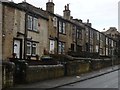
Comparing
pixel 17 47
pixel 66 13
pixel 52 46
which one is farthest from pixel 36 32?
pixel 66 13

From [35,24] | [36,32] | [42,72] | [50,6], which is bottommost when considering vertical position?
[42,72]

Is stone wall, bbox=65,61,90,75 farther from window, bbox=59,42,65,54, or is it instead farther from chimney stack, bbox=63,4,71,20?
chimney stack, bbox=63,4,71,20

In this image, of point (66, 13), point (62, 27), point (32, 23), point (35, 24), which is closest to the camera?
point (32, 23)

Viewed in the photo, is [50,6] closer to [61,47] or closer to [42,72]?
[61,47]

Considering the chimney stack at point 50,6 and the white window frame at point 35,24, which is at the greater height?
the chimney stack at point 50,6

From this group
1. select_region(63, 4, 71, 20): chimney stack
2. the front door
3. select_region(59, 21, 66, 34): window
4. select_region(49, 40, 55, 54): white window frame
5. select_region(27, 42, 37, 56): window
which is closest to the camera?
the front door

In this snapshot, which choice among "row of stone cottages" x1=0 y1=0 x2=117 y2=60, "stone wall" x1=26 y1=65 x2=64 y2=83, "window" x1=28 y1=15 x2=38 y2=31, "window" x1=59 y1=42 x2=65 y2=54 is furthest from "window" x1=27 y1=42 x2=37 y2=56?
"window" x1=59 y1=42 x2=65 y2=54

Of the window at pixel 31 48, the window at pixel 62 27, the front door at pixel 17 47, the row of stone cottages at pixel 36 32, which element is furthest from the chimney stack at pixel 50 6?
the front door at pixel 17 47

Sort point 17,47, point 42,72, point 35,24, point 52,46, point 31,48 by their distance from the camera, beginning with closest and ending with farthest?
point 42,72 → point 17,47 → point 31,48 → point 35,24 → point 52,46

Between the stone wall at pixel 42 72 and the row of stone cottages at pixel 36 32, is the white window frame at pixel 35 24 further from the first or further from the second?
the stone wall at pixel 42 72

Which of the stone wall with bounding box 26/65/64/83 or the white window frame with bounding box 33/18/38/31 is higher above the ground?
the white window frame with bounding box 33/18/38/31

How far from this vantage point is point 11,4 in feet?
86.9

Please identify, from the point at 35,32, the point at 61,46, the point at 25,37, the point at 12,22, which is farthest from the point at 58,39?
the point at 12,22

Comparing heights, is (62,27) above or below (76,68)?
above
